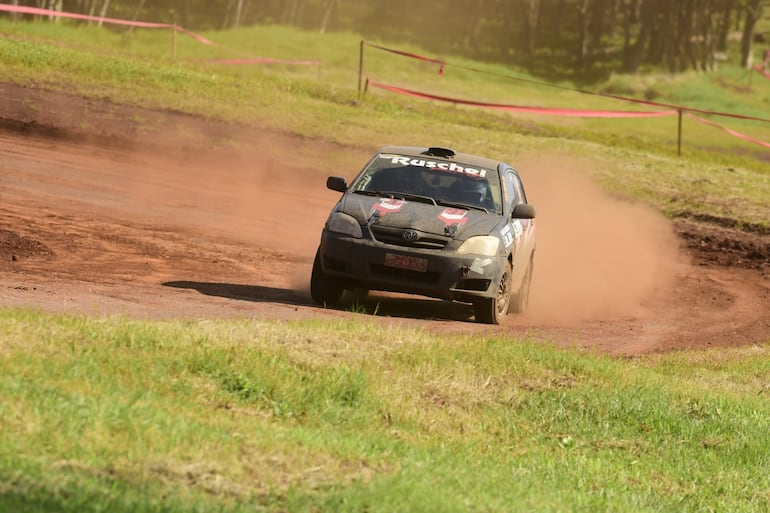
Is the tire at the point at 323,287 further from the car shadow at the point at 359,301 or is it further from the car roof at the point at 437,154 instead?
the car roof at the point at 437,154

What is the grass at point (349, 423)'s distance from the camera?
6059 mm

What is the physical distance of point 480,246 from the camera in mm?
12609

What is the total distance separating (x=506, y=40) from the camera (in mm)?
77500

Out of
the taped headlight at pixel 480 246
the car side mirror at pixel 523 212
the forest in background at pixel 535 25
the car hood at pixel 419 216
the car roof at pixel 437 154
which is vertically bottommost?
the taped headlight at pixel 480 246

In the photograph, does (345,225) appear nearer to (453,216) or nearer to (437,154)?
(453,216)

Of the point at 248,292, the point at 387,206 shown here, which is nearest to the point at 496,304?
the point at 387,206

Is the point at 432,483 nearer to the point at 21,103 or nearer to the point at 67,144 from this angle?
the point at 67,144

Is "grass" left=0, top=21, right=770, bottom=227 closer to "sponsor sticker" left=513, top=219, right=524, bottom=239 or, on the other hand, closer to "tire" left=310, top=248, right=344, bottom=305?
"sponsor sticker" left=513, top=219, right=524, bottom=239

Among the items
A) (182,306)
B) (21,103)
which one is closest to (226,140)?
(21,103)

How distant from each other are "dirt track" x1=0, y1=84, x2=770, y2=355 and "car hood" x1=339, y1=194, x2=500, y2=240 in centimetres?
96

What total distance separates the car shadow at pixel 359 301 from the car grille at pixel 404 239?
2.38 ft

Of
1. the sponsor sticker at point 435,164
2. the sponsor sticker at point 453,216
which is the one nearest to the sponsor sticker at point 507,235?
the sponsor sticker at point 453,216

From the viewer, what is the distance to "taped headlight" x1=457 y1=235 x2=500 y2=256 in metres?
12.5

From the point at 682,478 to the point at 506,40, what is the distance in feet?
232
